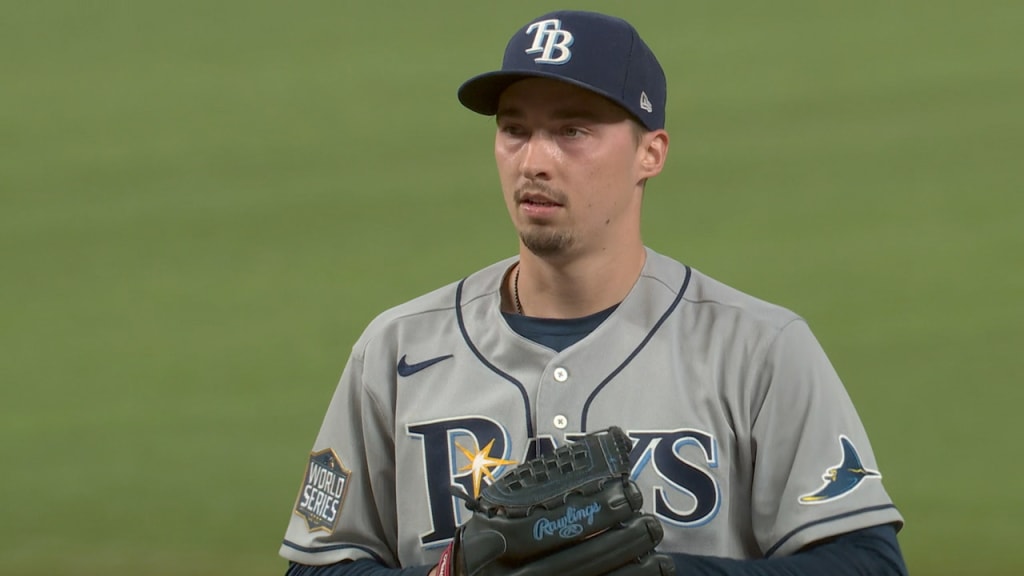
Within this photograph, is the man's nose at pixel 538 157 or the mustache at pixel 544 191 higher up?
the man's nose at pixel 538 157

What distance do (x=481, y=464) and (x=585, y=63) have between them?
0.55 metres

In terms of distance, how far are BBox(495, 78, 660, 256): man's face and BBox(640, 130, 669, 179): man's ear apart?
0.05 m

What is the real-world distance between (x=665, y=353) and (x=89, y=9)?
191 inches

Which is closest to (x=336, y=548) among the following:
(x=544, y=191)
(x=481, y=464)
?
(x=481, y=464)

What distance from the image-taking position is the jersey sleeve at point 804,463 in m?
1.93

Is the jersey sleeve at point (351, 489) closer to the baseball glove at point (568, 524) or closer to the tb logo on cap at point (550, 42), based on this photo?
the baseball glove at point (568, 524)

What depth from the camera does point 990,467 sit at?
4.22m

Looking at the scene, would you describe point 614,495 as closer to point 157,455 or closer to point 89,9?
point 157,455

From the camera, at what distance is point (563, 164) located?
6.57 feet

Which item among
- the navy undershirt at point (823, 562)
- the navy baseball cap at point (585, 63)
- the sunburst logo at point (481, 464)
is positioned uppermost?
the navy baseball cap at point (585, 63)

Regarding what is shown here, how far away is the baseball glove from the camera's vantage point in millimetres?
1786

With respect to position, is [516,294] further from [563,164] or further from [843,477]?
[843,477]

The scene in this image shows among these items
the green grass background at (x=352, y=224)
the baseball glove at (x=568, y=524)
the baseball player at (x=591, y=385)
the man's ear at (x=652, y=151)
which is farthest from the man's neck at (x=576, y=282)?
the green grass background at (x=352, y=224)

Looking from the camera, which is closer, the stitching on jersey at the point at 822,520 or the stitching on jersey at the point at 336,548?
the stitching on jersey at the point at 822,520
